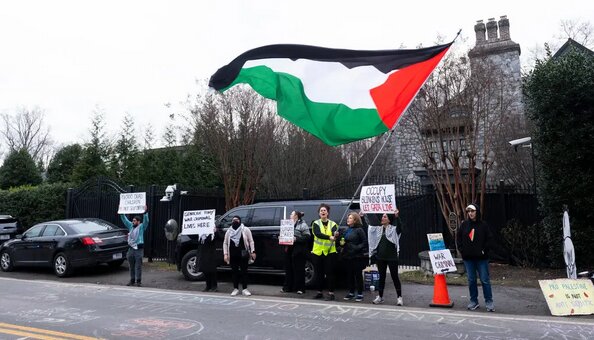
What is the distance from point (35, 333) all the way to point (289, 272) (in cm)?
493

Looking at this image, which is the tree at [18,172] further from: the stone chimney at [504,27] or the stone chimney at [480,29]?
the stone chimney at [504,27]

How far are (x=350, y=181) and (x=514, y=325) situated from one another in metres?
9.91

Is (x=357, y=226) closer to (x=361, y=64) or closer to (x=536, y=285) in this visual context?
(x=361, y=64)

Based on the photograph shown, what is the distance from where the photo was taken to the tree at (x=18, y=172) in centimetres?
3253

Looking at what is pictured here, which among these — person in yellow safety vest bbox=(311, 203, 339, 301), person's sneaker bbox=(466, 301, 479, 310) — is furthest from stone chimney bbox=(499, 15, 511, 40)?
person's sneaker bbox=(466, 301, 479, 310)

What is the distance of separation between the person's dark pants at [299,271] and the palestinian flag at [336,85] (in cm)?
311

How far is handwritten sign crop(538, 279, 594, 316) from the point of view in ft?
23.7

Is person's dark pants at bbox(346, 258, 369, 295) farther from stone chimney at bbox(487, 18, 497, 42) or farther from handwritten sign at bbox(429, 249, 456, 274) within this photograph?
stone chimney at bbox(487, 18, 497, 42)

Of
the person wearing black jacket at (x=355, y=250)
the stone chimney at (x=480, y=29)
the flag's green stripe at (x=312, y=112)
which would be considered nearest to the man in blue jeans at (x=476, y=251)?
the person wearing black jacket at (x=355, y=250)

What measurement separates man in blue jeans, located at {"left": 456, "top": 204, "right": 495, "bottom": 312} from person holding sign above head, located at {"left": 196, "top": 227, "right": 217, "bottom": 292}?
5462 mm

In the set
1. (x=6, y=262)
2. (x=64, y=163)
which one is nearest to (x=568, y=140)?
(x=6, y=262)

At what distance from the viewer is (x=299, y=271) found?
31.8 feet

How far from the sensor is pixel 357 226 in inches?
350

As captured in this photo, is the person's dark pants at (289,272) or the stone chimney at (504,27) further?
the stone chimney at (504,27)
